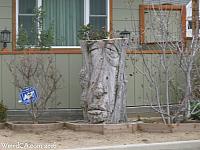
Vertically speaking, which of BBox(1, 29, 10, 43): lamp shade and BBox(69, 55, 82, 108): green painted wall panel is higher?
BBox(1, 29, 10, 43): lamp shade

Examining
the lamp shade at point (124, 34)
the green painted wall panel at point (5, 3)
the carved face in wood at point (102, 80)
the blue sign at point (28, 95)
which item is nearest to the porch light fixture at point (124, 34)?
the lamp shade at point (124, 34)

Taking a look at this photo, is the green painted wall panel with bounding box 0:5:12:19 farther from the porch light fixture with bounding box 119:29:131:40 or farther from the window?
the window

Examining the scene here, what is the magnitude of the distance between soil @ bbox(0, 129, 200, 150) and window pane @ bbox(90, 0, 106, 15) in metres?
4.73

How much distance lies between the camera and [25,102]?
10531mm

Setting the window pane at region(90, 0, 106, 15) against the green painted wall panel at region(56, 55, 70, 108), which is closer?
the green painted wall panel at region(56, 55, 70, 108)

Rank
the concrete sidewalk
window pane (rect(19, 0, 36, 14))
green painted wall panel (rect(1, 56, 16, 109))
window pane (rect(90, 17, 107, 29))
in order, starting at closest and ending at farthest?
the concrete sidewalk < green painted wall panel (rect(1, 56, 16, 109)) < window pane (rect(19, 0, 36, 14)) < window pane (rect(90, 17, 107, 29))

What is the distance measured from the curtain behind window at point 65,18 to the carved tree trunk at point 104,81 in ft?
10.3

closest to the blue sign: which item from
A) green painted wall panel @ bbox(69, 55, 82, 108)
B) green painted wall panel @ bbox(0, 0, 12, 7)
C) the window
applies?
green painted wall panel @ bbox(69, 55, 82, 108)

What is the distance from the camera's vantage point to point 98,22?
1402 centimetres

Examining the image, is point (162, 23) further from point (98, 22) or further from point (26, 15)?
point (26, 15)

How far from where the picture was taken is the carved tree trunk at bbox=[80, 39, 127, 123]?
34.1 feet

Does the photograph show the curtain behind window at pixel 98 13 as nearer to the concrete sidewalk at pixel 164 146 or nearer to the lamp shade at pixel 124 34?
the lamp shade at pixel 124 34

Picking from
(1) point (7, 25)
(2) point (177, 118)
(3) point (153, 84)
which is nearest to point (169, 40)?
(3) point (153, 84)

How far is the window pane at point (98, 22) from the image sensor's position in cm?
1397
